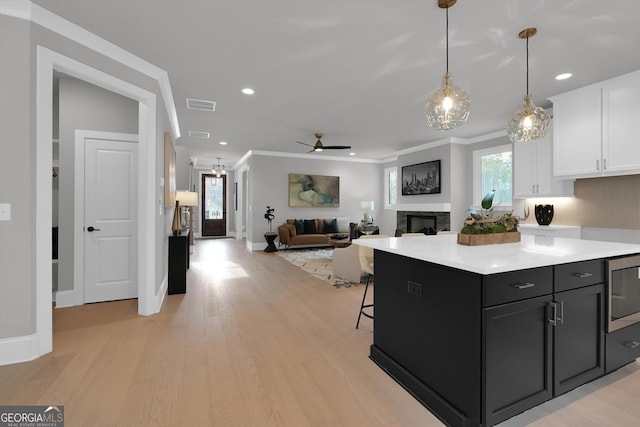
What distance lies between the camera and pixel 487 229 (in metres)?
2.17

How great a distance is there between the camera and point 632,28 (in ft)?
8.39

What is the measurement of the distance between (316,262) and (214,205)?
273 inches

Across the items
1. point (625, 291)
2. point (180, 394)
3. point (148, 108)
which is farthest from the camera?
point (148, 108)

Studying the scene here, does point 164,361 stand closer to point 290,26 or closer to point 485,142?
point 290,26

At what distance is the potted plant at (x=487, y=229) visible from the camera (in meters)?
2.12

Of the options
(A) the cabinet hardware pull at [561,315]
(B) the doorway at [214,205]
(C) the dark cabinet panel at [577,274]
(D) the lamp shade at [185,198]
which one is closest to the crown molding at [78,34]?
(D) the lamp shade at [185,198]

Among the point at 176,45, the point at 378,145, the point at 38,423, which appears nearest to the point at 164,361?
the point at 38,423

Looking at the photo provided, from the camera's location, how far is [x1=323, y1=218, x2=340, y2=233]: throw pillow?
852cm

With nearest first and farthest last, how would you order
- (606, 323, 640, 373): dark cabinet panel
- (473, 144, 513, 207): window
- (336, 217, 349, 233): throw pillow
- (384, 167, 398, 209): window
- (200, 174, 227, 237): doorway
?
(606, 323, 640, 373): dark cabinet panel < (473, 144, 513, 207): window < (336, 217, 349, 233): throw pillow < (384, 167, 398, 209): window < (200, 174, 227, 237): doorway

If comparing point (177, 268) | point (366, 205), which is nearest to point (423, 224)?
point (366, 205)

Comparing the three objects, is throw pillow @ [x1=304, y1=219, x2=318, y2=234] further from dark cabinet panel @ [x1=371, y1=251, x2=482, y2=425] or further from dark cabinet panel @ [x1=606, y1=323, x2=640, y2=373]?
dark cabinet panel @ [x1=606, y1=323, x2=640, y2=373]

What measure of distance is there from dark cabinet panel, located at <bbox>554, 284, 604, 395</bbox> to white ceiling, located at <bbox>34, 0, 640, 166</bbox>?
2175mm

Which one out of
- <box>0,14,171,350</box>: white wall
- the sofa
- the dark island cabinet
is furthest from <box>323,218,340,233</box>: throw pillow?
<box>0,14,171,350</box>: white wall

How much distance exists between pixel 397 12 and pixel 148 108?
272 cm
